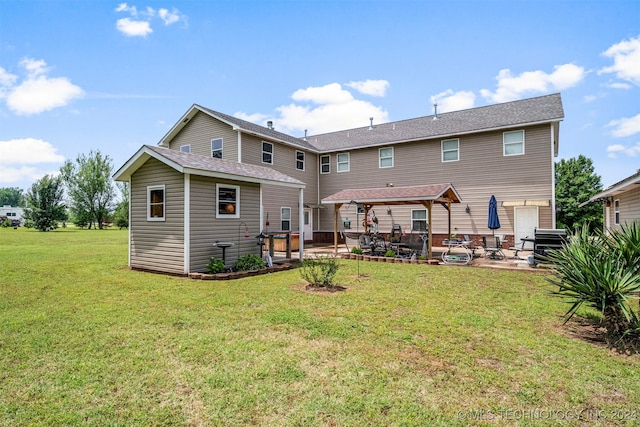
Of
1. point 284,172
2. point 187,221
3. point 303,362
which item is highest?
point 284,172

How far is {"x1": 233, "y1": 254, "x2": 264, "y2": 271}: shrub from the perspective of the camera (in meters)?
9.89

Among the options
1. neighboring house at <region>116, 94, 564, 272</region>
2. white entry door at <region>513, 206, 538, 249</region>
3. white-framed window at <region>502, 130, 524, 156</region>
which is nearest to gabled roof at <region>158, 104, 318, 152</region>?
neighboring house at <region>116, 94, 564, 272</region>

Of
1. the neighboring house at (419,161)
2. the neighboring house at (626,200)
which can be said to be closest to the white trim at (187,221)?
the neighboring house at (419,161)

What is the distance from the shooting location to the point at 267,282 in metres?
8.46

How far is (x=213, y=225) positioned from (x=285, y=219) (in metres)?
8.07

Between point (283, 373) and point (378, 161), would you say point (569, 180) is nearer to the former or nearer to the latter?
point (378, 161)

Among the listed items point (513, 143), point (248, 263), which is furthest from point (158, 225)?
point (513, 143)

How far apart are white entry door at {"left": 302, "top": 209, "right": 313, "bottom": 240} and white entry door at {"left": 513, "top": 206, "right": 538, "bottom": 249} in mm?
11248

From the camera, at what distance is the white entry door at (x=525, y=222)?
49.5ft

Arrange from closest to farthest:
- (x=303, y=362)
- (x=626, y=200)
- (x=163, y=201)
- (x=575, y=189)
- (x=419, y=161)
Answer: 1. (x=303, y=362)
2. (x=163, y=201)
3. (x=626, y=200)
4. (x=419, y=161)
5. (x=575, y=189)

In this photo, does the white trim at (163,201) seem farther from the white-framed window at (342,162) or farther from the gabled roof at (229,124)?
the white-framed window at (342,162)

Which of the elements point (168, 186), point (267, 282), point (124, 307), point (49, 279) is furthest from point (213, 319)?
point (49, 279)

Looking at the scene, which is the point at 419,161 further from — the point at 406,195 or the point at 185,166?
the point at 185,166

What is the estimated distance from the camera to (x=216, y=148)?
666 inches
